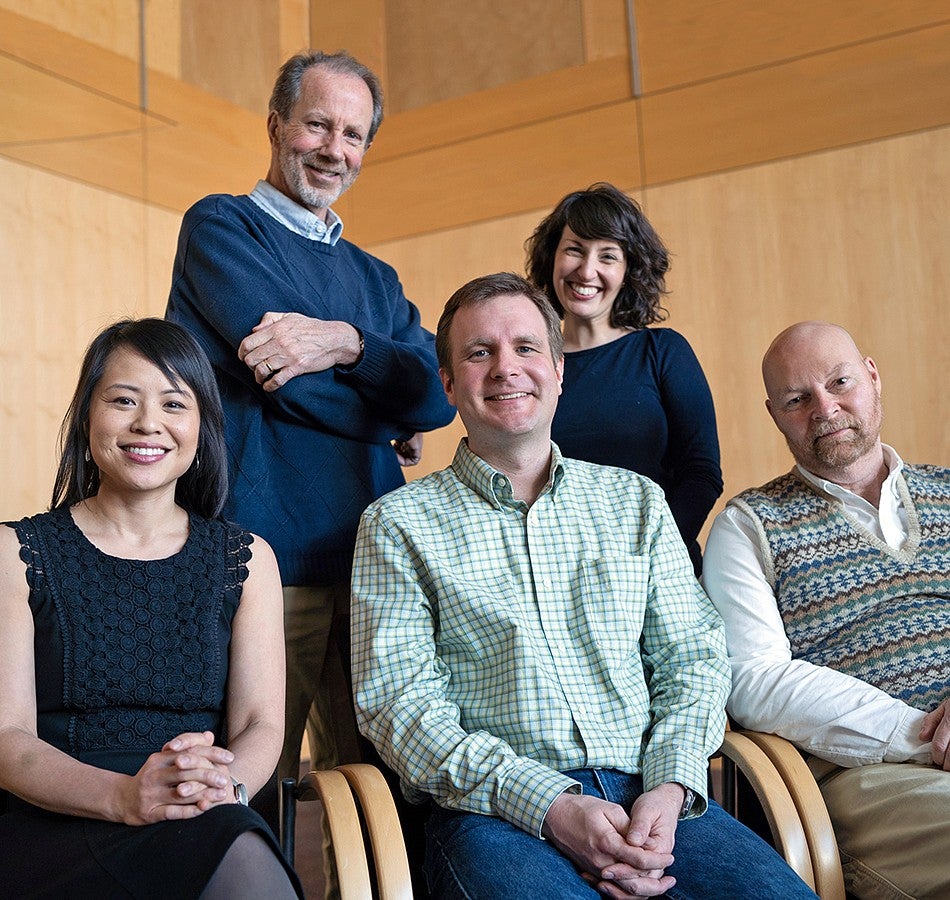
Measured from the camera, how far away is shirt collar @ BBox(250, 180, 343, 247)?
8.70 feet

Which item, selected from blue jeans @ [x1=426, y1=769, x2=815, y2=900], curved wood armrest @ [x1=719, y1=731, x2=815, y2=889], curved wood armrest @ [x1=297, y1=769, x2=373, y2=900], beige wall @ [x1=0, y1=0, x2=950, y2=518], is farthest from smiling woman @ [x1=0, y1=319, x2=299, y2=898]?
beige wall @ [x1=0, y1=0, x2=950, y2=518]

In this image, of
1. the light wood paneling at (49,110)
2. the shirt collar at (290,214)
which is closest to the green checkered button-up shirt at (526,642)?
the shirt collar at (290,214)

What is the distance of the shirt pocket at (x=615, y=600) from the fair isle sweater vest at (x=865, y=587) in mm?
344

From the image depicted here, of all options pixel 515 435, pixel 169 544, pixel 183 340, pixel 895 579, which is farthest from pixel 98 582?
pixel 895 579

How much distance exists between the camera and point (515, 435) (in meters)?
2.26

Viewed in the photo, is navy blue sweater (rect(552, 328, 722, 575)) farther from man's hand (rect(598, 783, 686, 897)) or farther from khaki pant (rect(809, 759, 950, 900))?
man's hand (rect(598, 783, 686, 897))

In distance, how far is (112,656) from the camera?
196 centimetres

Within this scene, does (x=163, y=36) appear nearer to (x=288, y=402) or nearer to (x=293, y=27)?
(x=293, y=27)

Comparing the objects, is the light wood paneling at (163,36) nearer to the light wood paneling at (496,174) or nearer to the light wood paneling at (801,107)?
the light wood paneling at (496,174)

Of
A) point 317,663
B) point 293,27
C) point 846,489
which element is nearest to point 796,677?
point 846,489

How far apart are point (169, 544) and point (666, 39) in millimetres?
3742

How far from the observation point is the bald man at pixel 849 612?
6.84ft

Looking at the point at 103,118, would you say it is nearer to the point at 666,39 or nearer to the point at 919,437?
Answer: the point at 666,39

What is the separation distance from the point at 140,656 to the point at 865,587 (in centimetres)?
141
